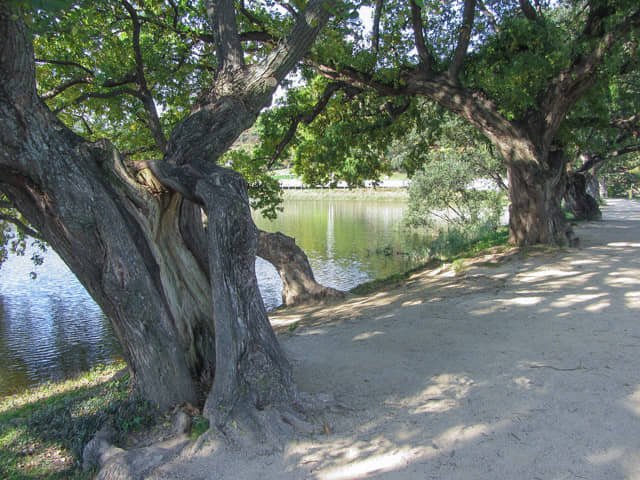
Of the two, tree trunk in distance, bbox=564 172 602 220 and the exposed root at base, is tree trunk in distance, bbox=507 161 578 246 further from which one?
tree trunk in distance, bbox=564 172 602 220

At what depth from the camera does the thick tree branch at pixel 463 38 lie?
9977 millimetres

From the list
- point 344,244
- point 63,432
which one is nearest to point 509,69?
point 63,432

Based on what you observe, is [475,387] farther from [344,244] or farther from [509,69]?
[344,244]

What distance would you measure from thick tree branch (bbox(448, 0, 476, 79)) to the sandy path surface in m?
5.15

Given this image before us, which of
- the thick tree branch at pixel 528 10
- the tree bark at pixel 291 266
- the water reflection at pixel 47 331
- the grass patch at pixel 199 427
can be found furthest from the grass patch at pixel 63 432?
the thick tree branch at pixel 528 10

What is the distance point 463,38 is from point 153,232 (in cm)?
844

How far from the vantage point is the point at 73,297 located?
1697cm

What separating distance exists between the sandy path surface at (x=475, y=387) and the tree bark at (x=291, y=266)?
9.59 ft

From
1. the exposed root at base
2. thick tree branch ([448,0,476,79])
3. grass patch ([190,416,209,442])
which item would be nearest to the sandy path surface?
the exposed root at base

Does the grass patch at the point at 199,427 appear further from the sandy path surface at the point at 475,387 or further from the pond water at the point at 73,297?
the pond water at the point at 73,297

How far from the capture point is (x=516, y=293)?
25.1ft

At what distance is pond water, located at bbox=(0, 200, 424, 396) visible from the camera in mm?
11070

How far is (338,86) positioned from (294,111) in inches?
51.9

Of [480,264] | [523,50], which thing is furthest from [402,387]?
[523,50]
